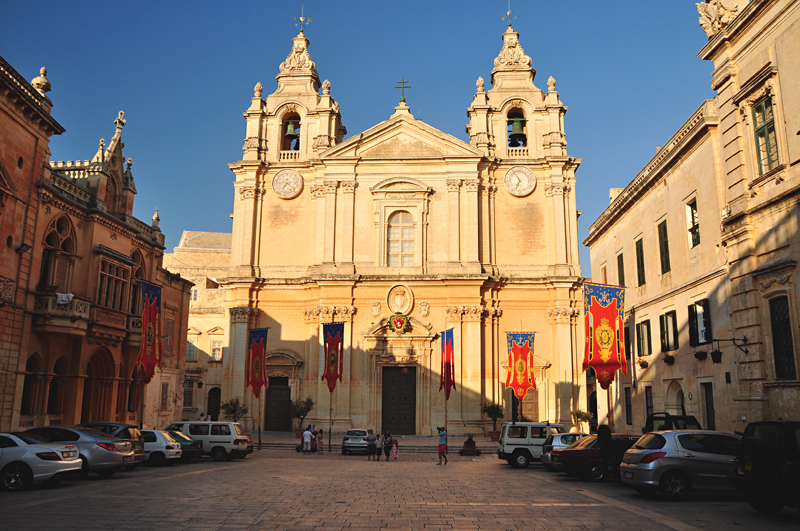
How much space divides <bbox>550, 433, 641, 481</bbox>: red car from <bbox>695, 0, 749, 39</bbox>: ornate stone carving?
12.1 meters

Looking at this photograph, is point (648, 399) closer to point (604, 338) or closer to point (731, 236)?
point (604, 338)

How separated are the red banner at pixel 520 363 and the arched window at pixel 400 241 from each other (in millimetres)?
7269

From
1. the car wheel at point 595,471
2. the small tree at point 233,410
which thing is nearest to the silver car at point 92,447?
the car wheel at point 595,471

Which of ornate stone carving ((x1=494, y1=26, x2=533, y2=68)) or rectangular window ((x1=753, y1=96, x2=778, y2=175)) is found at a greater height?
ornate stone carving ((x1=494, y1=26, x2=533, y2=68))

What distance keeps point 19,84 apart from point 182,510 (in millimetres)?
16623

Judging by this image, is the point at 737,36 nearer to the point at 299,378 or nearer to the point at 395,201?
the point at 395,201

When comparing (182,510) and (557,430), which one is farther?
(557,430)

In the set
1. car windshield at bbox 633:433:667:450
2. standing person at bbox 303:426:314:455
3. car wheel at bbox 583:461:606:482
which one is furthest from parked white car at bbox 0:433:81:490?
standing person at bbox 303:426:314:455

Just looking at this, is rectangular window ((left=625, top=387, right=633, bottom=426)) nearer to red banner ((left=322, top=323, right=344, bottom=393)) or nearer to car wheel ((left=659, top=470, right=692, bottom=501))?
red banner ((left=322, top=323, right=344, bottom=393))

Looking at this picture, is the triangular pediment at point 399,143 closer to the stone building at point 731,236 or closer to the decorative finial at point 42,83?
the stone building at point 731,236

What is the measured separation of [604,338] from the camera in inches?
917

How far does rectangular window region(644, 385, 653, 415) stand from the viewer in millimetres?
26703

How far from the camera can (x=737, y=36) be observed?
17.8 metres

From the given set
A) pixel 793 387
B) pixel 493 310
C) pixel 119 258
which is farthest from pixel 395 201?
pixel 793 387
